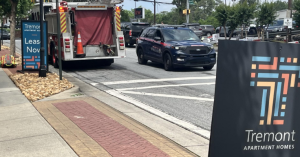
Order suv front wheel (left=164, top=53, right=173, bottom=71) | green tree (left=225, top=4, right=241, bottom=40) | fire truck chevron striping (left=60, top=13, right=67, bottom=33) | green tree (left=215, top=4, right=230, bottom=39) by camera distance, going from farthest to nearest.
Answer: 1. green tree (left=215, top=4, right=230, bottom=39)
2. green tree (left=225, top=4, right=241, bottom=40)
3. suv front wheel (left=164, top=53, right=173, bottom=71)
4. fire truck chevron striping (left=60, top=13, right=67, bottom=33)

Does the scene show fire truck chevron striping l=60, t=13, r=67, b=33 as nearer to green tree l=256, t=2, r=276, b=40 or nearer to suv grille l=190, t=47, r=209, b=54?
suv grille l=190, t=47, r=209, b=54

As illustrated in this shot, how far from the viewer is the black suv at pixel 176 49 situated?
584 inches

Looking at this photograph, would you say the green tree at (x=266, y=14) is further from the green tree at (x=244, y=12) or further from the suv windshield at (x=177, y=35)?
the suv windshield at (x=177, y=35)

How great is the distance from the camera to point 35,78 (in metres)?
12.3

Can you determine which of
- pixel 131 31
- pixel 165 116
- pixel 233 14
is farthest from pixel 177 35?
pixel 233 14

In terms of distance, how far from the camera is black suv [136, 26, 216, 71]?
48.7 feet

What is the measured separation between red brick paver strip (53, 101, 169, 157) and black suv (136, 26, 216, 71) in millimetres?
6809

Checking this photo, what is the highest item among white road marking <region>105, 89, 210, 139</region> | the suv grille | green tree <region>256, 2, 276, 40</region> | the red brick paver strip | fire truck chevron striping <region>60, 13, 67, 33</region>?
green tree <region>256, 2, 276, 40</region>

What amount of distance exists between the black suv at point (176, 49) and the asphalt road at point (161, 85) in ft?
1.32

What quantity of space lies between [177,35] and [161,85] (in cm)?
469

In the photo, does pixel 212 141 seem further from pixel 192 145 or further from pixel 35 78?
pixel 35 78

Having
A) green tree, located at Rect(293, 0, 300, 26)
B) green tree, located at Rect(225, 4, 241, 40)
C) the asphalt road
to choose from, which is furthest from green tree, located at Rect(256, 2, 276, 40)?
the asphalt road

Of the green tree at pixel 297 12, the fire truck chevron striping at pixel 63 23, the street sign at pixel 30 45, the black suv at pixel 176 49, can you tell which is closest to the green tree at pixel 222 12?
the green tree at pixel 297 12

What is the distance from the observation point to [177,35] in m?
16.1
